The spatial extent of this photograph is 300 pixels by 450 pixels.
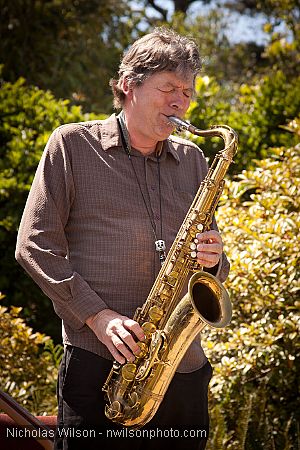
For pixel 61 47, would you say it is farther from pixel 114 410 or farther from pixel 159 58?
pixel 114 410

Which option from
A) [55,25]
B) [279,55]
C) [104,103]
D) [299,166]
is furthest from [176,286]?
[279,55]

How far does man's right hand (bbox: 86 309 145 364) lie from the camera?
2.90 m

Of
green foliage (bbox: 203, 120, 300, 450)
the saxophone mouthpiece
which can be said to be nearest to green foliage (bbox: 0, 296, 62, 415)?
green foliage (bbox: 203, 120, 300, 450)

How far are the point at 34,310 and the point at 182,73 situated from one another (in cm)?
317

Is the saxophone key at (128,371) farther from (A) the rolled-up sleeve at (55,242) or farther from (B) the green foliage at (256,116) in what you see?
(B) the green foliage at (256,116)

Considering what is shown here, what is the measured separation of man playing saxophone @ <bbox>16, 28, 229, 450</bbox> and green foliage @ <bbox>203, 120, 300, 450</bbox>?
1528 mm

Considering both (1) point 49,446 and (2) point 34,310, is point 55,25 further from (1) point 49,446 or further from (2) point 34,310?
(1) point 49,446

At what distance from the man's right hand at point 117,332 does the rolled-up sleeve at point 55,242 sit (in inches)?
1.4

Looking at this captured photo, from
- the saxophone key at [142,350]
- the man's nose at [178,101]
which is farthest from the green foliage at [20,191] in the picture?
the saxophone key at [142,350]

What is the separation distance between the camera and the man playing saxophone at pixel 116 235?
2.98 meters

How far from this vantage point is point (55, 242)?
10.0 ft

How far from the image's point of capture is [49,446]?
262 centimetres

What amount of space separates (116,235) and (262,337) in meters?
1.94

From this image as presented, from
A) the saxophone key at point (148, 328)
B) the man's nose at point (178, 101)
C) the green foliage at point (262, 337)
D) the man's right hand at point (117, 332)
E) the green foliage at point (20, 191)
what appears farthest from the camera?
the green foliage at point (20, 191)
